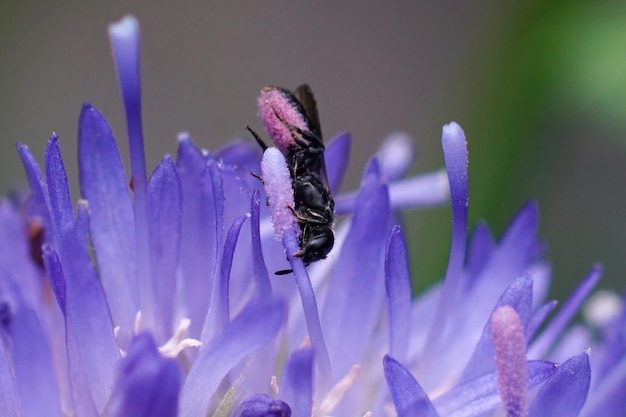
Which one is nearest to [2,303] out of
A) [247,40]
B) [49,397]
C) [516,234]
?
[49,397]

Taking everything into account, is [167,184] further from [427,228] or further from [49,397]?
[427,228]

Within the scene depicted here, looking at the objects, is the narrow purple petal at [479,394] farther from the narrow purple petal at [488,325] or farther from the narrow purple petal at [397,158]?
the narrow purple petal at [397,158]

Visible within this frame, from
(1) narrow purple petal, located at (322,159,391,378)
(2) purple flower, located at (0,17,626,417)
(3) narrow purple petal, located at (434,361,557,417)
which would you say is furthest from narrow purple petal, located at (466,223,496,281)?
(3) narrow purple petal, located at (434,361,557,417)

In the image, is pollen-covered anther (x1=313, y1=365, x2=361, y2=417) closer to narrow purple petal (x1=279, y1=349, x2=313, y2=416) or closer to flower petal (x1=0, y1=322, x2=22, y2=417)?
narrow purple petal (x1=279, y1=349, x2=313, y2=416)

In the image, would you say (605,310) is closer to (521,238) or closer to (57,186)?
(521,238)

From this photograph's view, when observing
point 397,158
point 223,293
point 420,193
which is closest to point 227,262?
point 223,293

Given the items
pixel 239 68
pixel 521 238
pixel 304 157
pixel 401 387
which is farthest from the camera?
pixel 239 68
